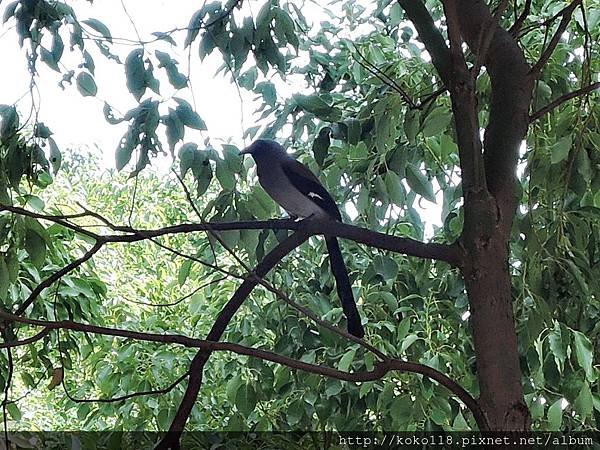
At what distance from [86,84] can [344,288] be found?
45cm

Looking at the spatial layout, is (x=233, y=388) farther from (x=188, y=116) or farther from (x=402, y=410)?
(x=188, y=116)

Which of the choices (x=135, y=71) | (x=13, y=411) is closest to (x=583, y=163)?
(x=135, y=71)

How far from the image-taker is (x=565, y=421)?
1034mm

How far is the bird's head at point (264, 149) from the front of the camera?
1.32 m

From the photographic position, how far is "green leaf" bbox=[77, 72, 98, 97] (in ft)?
3.28

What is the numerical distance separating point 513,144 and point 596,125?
25cm

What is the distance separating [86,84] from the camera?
3.29 feet

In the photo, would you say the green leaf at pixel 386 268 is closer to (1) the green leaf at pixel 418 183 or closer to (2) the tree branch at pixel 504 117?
(1) the green leaf at pixel 418 183

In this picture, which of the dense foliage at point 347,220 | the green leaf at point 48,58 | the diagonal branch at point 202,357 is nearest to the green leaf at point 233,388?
the dense foliage at point 347,220

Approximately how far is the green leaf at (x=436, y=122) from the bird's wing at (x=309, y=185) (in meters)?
0.33

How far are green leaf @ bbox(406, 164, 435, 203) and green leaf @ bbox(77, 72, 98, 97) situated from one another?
0.43m

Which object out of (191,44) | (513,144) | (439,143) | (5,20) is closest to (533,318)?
(513,144)

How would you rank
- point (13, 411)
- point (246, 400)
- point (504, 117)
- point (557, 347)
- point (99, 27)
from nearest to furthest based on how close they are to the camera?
point (504, 117) < point (557, 347) < point (99, 27) < point (246, 400) < point (13, 411)

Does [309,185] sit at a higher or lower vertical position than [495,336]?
higher
